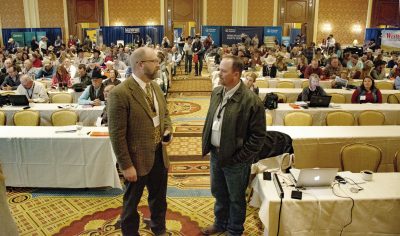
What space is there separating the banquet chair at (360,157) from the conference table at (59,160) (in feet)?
8.70

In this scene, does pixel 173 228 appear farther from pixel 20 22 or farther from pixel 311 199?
pixel 20 22

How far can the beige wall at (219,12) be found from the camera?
21094 millimetres

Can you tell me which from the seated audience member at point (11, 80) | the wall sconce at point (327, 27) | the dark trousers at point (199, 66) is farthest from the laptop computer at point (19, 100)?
the wall sconce at point (327, 27)

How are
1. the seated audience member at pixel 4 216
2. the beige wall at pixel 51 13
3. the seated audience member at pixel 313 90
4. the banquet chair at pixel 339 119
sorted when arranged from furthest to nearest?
the beige wall at pixel 51 13
the seated audience member at pixel 313 90
the banquet chair at pixel 339 119
the seated audience member at pixel 4 216

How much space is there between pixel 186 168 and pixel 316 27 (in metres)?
18.3

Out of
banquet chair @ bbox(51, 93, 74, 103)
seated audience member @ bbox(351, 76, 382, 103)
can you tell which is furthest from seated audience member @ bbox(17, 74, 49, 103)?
seated audience member @ bbox(351, 76, 382, 103)

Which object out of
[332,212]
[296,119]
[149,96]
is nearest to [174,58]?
Answer: [296,119]

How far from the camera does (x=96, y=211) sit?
4176 mm

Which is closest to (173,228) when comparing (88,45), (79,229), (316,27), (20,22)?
(79,229)

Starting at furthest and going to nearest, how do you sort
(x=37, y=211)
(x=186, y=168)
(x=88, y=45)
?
(x=88, y=45), (x=186, y=168), (x=37, y=211)

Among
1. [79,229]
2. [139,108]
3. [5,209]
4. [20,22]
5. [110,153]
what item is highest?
[20,22]

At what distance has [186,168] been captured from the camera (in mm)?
5492

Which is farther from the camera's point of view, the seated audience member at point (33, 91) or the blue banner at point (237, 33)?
the blue banner at point (237, 33)

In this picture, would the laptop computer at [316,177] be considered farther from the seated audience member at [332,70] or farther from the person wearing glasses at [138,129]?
the seated audience member at [332,70]
